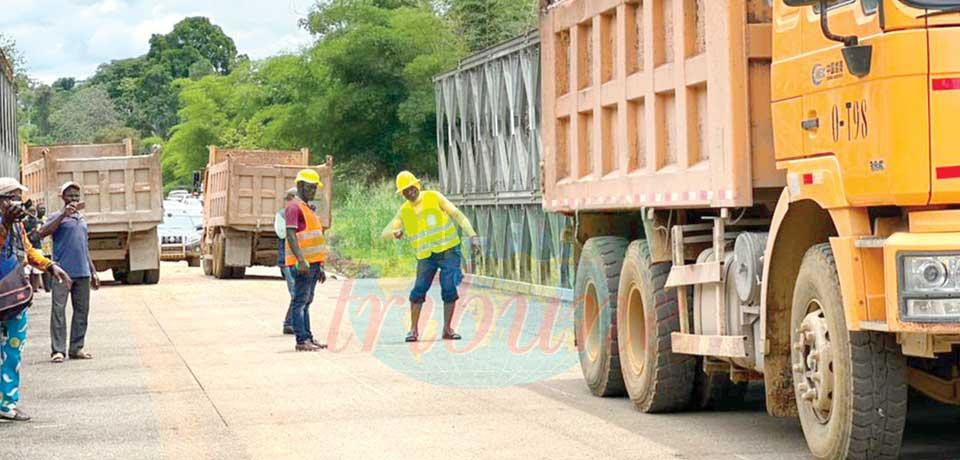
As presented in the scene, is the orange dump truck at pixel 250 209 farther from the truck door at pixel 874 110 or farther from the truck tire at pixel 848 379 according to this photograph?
the truck door at pixel 874 110

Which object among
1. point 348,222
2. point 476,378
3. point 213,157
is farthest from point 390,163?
point 476,378

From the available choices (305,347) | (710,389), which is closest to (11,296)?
(710,389)

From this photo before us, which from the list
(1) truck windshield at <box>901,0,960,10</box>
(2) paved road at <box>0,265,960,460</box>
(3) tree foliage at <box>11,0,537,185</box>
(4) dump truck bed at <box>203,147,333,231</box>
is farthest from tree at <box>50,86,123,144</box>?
(1) truck windshield at <box>901,0,960,10</box>

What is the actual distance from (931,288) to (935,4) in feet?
3.93

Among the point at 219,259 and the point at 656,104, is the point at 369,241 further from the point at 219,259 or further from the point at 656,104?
the point at 656,104

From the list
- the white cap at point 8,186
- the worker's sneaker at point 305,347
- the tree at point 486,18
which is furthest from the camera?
the tree at point 486,18

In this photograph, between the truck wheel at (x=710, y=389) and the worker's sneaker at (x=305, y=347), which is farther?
the worker's sneaker at (x=305, y=347)

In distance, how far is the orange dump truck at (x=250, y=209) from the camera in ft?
109

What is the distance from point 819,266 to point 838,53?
100 cm

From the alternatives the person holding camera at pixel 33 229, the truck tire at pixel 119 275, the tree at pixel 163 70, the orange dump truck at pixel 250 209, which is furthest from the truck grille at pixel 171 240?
the tree at pixel 163 70

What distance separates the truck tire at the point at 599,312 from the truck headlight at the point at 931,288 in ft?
15.0

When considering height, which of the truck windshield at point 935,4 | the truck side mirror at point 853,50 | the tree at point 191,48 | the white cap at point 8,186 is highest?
the tree at point 191,48

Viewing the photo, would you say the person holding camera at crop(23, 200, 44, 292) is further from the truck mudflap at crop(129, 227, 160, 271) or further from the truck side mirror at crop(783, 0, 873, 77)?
the truck side mirror at crop(783, 0, 873, 77)

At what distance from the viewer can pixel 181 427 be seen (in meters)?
10.8
